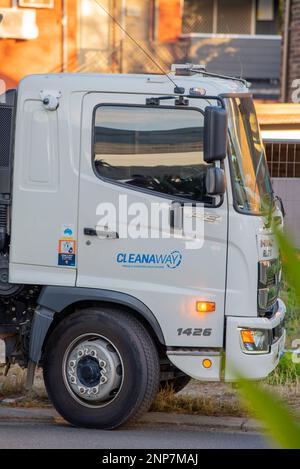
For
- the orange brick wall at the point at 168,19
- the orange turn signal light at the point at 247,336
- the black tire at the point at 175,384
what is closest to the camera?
the orange turn signal light at the point at 247,336

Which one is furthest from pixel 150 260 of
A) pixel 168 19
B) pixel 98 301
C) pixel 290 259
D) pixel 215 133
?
pixel 168 19

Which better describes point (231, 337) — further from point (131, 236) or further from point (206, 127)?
point (206, 127)

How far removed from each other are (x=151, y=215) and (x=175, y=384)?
1904 millimetres

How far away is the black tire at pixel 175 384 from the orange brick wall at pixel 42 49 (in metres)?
18.1

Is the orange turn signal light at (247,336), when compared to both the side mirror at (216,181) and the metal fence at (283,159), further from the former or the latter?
the metal fence at (283,159)

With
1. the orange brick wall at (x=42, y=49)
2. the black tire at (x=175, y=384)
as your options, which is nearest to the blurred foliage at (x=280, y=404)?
the black tire at (x=175, y=384)

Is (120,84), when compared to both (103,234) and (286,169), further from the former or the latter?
(286,169)

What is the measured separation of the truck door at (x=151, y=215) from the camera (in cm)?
620

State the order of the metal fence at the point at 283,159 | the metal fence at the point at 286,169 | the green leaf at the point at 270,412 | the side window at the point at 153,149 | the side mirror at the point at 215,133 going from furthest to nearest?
the metal fence at the point at 283,159
the metal fence at the point at 286,169
the side window at the point at 153,149
the side mirror at the point at 215,133
the green leaf at the point at 270,412

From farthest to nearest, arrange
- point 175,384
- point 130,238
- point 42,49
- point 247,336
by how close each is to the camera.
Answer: point 42,49, point 175,384, point 130,238, point 247,336

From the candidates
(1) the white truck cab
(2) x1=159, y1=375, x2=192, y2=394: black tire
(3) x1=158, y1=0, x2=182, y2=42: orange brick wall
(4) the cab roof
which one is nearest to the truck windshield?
(1) the white truck cab

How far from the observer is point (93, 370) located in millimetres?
6227

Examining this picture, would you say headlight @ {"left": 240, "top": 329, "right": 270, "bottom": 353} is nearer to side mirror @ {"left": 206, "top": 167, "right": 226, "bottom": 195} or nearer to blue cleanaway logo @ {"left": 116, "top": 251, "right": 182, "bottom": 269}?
blue cleanaway logo @ {"left": 116, "top": 251, "right": 182, "bottom": 269}

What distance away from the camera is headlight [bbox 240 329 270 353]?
6118 millimetres
